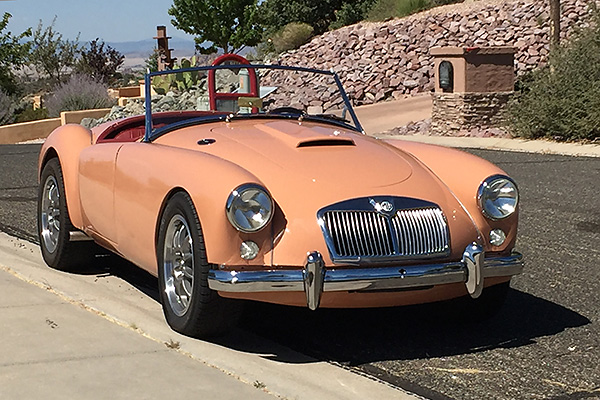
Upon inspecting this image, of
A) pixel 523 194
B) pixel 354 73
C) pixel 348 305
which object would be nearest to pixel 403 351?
pixel 348 305

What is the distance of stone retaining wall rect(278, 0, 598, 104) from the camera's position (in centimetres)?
2858

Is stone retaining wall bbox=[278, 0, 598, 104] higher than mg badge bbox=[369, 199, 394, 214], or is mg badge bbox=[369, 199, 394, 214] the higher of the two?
stone retaining wall bbox=[278, 0, 598, 104]

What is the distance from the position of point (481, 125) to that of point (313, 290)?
16130mm

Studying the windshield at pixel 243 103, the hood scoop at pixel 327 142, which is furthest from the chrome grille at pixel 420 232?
the windshield at pixel 243 103

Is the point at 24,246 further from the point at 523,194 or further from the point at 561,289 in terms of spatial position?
the point at 523,194

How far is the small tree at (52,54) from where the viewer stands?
135 feet

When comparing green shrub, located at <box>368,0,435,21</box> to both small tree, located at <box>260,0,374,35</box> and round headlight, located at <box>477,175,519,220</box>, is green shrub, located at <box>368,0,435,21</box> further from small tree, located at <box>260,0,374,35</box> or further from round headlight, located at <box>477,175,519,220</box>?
round headlight, located at <box>477,175,519,220</box>

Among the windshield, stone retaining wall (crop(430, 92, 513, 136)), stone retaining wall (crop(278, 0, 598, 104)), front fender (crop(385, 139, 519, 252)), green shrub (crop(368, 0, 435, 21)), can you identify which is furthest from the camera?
green shrub (crop(368, 0, 435, 21))

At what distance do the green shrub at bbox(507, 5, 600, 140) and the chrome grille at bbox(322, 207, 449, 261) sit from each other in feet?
40.7

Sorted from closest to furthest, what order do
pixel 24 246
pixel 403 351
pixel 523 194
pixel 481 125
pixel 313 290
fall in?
pixel 313 290, pixel 403 351, pixel 24 246, pixel 523 194, pixel 481 125

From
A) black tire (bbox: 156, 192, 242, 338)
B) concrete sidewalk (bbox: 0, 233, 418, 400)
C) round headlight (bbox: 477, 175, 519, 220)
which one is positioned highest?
round headlight (bbox: 477, 175, 519, 220)

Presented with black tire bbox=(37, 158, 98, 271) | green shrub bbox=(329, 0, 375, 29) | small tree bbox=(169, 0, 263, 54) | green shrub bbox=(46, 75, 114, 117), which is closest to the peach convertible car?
black tire bbox=(37, 158, 98, 271)

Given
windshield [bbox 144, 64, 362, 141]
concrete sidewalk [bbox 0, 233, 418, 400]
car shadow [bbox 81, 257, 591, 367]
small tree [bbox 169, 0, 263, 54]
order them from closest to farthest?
concrete sidewalk [bbox 0, 233, 418, 400], car shadow [bbox 81, 257, 591, 367], windshield [bbox 144, 64, 362, 141], small tree [bbox 169, 0, 263, 54]

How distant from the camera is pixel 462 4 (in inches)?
1332
